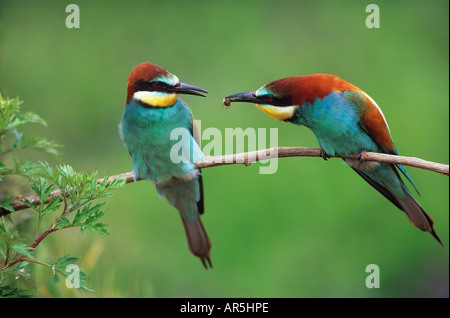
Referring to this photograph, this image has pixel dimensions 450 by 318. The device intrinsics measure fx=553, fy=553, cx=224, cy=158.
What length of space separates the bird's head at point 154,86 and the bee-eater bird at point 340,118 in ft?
0.62

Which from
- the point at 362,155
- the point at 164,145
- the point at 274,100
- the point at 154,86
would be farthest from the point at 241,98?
the point at 362,155

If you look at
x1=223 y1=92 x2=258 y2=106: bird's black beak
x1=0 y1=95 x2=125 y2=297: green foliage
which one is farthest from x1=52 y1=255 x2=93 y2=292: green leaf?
x1=223 y1=92 x2=258 y2=106: bird's black beak

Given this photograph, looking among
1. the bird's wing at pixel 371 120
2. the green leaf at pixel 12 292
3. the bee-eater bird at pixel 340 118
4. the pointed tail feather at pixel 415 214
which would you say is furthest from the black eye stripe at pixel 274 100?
the green leaf at pixel 12 292

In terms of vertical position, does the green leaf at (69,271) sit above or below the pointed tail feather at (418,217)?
below

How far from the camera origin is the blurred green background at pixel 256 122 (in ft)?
12.4

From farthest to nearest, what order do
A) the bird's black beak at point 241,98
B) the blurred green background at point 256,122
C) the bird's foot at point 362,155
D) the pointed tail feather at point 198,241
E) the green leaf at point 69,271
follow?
1. the blurred green background at point 256,122
2. the bird's foot at point 362,155
3. the pointed tail feather at point 198,241
4. the bird's black beak at point 241,98
5. the green leaf at point 69,271

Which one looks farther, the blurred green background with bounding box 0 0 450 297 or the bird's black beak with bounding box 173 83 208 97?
the blurred green background with bounding box 0 0 450 297

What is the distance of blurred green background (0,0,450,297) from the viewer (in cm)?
377

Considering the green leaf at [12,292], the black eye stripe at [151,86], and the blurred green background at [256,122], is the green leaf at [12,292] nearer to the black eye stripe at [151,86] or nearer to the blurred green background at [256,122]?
the black eye stripe at [151,86]

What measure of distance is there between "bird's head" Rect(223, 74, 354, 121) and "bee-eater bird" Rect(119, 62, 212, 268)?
0.89 ft

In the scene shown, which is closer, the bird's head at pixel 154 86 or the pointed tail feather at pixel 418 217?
the bird's head at pixel 154 86

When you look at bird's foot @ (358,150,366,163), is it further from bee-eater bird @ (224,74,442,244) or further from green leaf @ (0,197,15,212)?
green leaf @ (0,197,15,212)

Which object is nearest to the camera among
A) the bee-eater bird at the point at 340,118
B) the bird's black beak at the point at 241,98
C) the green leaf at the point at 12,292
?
the green leaf at the point at 12,292
